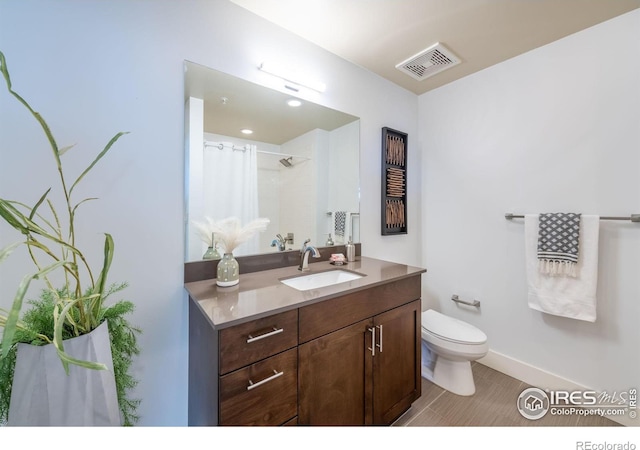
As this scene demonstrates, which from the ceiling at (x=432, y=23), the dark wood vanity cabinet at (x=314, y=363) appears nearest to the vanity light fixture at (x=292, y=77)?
the ceiling at (x=432, y=23)

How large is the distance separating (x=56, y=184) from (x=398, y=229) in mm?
2132

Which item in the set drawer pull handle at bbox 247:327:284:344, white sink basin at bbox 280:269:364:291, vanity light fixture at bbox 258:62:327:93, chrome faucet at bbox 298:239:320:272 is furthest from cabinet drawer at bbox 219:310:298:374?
vanity light fixture at bbox 258:62:327:93

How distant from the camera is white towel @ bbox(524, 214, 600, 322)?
1478 mm

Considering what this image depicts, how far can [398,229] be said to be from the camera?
218 centimetres

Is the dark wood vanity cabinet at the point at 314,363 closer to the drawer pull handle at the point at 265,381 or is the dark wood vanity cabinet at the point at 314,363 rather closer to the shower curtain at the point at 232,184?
the drawer pull handle at the point at 265,381

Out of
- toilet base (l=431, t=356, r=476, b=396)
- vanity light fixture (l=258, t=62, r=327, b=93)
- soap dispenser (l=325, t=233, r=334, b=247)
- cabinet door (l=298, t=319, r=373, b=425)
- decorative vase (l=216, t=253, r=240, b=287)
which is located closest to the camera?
cabinet door (l=298, t=319, r=373, b=425)

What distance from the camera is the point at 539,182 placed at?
1735mm

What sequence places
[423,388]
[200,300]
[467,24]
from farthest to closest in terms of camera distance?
[423,388] < [467,24] < [200,300]

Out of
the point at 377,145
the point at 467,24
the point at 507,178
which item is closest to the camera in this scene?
the point at 467,24

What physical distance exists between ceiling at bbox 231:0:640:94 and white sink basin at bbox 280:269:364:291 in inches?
59.6

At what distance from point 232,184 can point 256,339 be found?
88 centimetres

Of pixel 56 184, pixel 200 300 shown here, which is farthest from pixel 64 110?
pixel 200 300

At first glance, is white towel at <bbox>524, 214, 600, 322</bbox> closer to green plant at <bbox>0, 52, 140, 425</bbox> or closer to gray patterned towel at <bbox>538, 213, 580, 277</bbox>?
gray patterned towel at <bbox>538, 213, 580, 277</bbox>

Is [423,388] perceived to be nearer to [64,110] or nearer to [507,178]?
[507,178]
